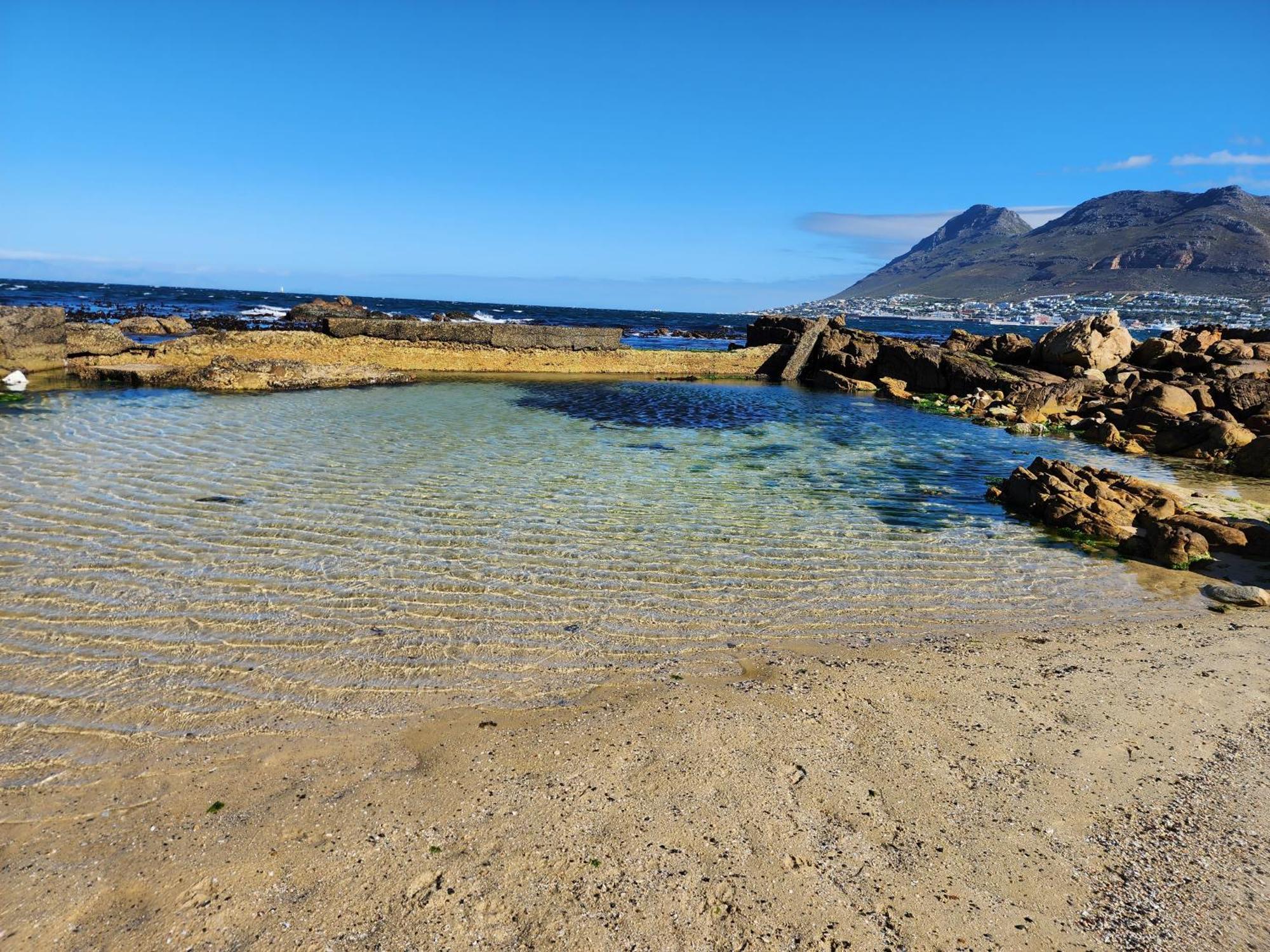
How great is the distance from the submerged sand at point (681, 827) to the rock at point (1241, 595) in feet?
6.64

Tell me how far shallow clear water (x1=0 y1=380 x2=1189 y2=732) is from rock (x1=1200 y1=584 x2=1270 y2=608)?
60 centimetres

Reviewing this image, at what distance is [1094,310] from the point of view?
264 feet

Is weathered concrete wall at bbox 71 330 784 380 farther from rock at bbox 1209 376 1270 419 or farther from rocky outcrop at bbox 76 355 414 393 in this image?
rock at bbox 1209 376 1270 419

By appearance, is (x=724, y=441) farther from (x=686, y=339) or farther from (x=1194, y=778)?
(x=686, y=339)

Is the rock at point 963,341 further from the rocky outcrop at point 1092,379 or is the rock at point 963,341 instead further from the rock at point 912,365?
the rock at point 912,365

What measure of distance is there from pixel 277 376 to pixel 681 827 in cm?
1526

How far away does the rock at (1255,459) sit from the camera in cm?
1021

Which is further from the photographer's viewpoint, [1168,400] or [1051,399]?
[1051,399]

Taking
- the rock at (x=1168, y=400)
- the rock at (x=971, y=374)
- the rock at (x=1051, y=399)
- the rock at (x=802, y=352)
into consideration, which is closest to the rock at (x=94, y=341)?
the rock at (x=802, y=352)

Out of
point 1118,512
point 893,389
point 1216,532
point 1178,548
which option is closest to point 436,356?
point 893,389

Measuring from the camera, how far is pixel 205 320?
1034 inches

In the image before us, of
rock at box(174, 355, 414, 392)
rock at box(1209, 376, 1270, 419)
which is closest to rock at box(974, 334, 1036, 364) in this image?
rock at box(1209, 376, 1270, 419)

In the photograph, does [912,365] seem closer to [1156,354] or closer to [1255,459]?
[1156,354]

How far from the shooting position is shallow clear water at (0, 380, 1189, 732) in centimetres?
365
